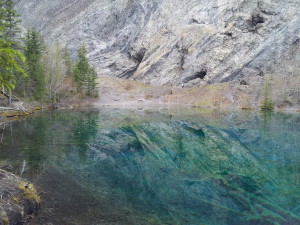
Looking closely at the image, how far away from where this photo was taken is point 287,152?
1966cm

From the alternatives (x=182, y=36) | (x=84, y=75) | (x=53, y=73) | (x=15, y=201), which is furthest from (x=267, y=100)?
(x=15, y=201)

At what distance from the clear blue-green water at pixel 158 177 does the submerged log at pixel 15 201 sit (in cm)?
42

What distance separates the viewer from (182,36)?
93.1 m

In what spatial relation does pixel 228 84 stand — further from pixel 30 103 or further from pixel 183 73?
pixel 30 103

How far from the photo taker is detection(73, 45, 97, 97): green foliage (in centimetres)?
6962

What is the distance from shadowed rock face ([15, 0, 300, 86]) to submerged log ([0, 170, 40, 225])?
6960cm

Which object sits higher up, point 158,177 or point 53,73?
point 53,73

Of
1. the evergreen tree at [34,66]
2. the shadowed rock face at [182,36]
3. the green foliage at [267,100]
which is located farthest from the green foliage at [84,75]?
the green foliage at [267,100]

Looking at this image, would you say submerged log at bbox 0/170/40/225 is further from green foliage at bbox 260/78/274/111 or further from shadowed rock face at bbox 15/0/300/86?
shadowed rock face at bbox 15/0/300/86

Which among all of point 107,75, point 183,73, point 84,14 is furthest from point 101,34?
point 183,73

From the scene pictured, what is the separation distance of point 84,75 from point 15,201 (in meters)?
65.4

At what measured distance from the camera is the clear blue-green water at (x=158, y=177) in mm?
9578

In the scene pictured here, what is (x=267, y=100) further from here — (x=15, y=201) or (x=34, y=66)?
(x=15, y=201)

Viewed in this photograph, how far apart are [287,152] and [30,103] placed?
155ft
